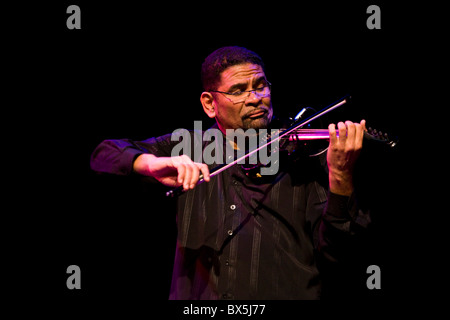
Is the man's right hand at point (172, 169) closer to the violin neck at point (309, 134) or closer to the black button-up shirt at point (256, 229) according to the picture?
the black button-up shirt at point (256, 229)

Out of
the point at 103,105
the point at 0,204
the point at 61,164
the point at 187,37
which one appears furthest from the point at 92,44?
the point at 0,204

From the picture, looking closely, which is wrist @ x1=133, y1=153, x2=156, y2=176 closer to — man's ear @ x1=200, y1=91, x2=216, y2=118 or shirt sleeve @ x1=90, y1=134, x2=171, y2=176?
shirt sleeve @ x1=90, y1=134, x2=171, y2=176

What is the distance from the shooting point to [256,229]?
1785 mm

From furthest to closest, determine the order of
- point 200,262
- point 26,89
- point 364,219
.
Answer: point 26,89 < point 200,262 < point 364,219

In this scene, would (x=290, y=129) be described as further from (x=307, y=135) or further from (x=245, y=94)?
(x=245, y=94)

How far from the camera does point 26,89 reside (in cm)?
253

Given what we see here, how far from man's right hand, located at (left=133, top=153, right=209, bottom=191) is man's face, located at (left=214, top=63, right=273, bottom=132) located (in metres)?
0.49

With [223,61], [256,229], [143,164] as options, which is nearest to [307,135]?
[256,229]

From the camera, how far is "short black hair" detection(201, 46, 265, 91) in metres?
2.00

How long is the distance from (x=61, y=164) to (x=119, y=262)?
0.74m

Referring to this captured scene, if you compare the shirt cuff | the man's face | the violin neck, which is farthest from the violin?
the shirt cuff

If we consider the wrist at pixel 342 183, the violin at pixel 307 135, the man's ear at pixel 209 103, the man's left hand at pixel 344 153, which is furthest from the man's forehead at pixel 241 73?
the wrist at pixel 342 183

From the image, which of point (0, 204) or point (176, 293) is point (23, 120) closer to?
point (0, 204)

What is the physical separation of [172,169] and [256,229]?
0.49 meters
